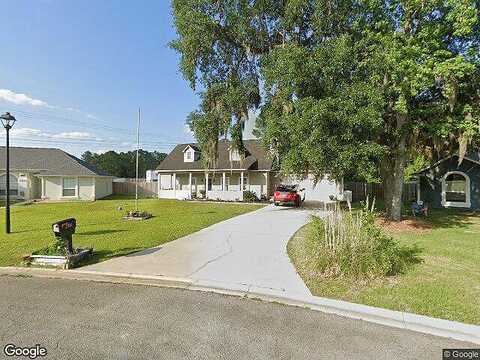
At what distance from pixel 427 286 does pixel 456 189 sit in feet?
52.8

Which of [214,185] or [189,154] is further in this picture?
[189,154]

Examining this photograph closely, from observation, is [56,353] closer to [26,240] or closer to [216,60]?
[26,240]

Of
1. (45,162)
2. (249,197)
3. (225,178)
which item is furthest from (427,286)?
(45,162)

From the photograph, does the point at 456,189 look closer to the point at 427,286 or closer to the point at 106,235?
the point at 427,286

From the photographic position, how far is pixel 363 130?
11281 mm

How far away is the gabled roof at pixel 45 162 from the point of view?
2793 cm

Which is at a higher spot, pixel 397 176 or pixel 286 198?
pixel 397 176

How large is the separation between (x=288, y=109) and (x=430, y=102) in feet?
18.7

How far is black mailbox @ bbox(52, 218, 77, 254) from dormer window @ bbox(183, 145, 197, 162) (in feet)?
73.5

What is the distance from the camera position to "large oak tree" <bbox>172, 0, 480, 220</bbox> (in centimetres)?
1053

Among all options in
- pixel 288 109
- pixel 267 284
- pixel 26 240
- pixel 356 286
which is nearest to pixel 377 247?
pixel 356 286

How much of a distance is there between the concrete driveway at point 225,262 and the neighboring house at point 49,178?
21932mm

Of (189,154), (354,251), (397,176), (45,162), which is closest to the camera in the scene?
(354,251)

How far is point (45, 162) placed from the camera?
1149 inches
